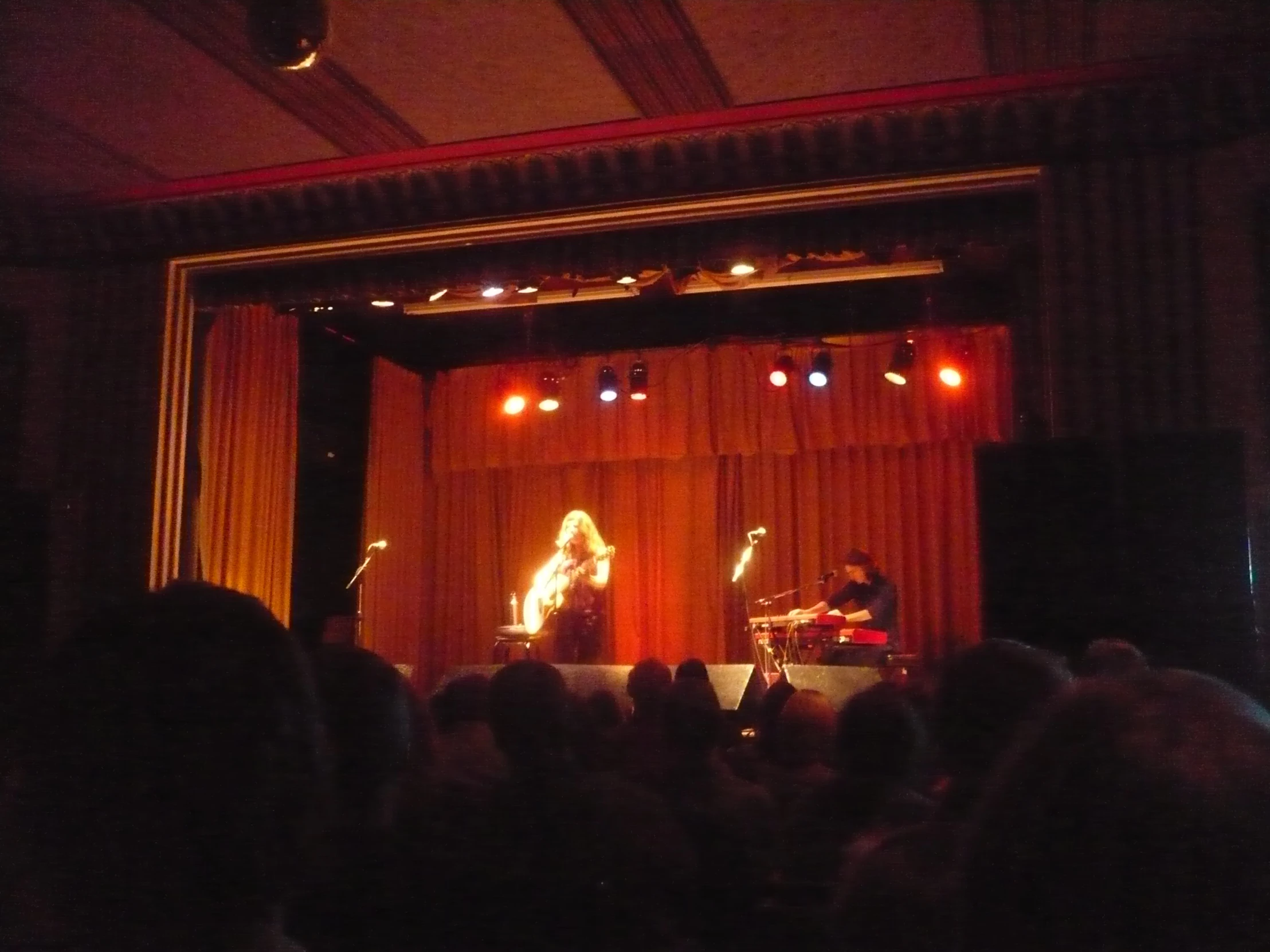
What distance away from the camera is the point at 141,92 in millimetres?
4547

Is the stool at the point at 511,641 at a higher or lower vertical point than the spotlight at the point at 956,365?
lower

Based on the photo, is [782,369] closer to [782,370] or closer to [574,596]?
[782,370]

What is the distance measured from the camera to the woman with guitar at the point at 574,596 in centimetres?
908

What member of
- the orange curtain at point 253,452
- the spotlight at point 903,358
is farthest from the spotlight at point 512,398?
the spotlight at point 903,358

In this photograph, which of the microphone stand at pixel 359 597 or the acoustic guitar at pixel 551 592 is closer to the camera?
the microphone stand at pixel 359 597

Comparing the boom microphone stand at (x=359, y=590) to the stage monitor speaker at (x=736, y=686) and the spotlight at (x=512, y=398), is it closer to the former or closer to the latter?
the spotlight at (x=512, y=398)

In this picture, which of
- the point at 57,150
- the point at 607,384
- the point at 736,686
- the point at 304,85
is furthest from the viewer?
the point at 607,384

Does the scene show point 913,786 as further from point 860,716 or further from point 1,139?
point 1,139

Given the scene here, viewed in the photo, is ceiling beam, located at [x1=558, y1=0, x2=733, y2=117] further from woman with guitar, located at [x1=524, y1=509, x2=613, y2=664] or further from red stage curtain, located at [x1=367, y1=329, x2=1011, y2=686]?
red stage curtain, located at [x1=367, y1=329, x2=1011, y2=686]

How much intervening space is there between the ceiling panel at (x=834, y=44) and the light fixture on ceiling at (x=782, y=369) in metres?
4.67

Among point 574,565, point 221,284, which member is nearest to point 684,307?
point 574,565

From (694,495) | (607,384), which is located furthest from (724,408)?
(607,384)

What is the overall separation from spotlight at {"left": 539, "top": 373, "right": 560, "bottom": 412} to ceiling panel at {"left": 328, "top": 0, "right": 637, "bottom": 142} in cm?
509

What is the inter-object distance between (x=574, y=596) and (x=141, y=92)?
5.55 m
